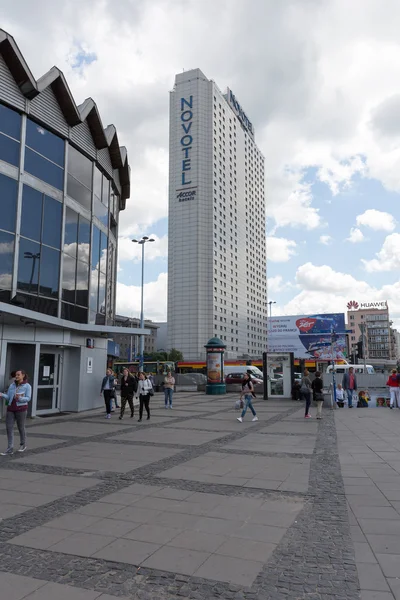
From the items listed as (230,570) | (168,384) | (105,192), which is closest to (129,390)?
(168,384)

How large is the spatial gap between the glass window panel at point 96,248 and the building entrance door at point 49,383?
4.90 metres

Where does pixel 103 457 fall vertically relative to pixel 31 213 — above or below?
below

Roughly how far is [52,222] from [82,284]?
3.00 m

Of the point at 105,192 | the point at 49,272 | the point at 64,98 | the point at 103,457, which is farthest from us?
the point at 105,192

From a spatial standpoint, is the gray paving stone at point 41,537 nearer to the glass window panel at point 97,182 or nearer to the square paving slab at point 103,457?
the square paving slab at point 103,457

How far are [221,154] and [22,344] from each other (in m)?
125

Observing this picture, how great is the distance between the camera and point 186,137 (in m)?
124

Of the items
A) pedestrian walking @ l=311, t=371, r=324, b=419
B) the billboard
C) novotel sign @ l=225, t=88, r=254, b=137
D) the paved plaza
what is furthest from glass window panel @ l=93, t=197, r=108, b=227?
novotel sign @ l=225, t=88, r=254, b=137

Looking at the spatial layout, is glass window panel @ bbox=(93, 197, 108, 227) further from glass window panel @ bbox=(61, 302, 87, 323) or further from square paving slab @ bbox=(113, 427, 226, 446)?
square paving slab @ bbox=(113, 427, 226, 446)

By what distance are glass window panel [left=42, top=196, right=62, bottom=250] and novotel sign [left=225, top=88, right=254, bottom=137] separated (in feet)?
464

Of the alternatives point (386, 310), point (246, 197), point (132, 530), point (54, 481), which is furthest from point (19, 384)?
point (386, 310)

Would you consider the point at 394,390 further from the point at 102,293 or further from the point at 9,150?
the point at 9,150

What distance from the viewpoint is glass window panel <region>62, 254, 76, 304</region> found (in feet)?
60.8

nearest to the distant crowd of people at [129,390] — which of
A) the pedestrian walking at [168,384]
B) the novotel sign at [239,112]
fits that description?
the pedestrian walking at [168,384]
